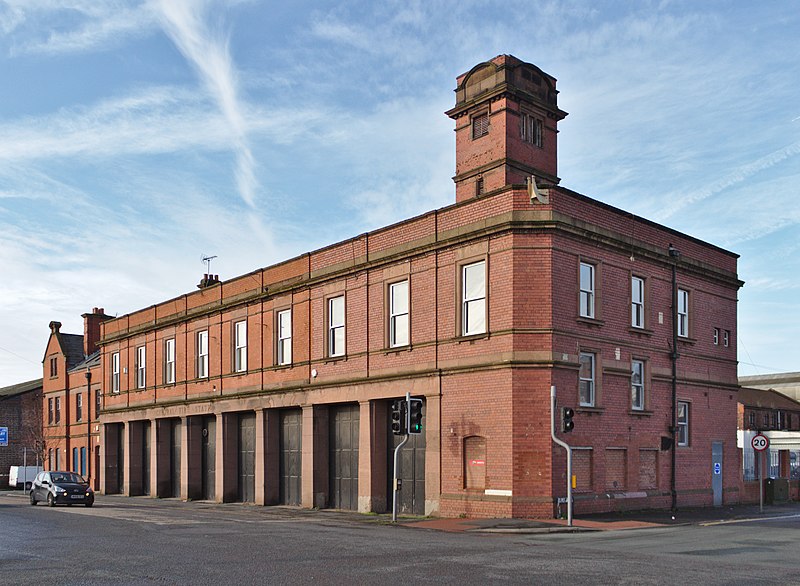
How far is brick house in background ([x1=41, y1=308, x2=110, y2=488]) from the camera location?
61.2m

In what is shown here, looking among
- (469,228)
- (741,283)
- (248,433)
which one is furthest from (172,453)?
(741,283)

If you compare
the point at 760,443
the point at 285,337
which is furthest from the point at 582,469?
the point at 285,337

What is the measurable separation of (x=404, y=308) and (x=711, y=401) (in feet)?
40.4

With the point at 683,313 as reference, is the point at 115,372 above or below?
below

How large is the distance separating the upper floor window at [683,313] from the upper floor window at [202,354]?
22.4 metres

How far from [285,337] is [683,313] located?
52.1ft

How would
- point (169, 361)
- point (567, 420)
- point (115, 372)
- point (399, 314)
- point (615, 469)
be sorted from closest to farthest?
point (567, 420)
point (615, 469)
point (399, 314)
point (169, 361)
point (115, 372)

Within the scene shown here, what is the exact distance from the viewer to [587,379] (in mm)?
28719

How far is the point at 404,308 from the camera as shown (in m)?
31.8

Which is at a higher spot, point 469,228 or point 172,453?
point 469,228

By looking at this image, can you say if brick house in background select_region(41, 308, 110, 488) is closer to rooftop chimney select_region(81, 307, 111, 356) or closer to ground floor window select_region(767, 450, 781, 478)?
rooftop chimney select_region(81, 307, 111, 356)

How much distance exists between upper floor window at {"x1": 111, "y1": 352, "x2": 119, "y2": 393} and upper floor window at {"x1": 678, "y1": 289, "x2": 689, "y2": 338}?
3428 cm

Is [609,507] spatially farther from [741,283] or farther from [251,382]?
[251,382]

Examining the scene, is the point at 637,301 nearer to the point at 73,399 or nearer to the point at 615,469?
the point at 615,469
